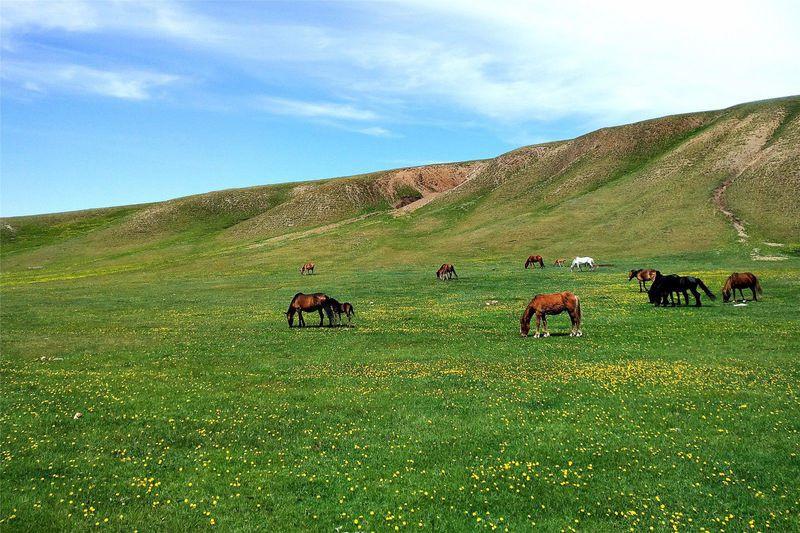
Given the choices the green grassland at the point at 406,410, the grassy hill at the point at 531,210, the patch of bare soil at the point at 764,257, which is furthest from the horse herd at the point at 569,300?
the grassy hill at the point at 531,210

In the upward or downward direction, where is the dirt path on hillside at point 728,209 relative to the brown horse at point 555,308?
upward

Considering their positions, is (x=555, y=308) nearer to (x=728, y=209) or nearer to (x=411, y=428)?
(x=411, y=428)

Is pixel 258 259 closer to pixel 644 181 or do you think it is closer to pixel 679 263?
pixel 679 263

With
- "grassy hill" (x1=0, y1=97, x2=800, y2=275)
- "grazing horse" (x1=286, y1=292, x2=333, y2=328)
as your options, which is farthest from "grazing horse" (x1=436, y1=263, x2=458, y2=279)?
"grazing horse" (x1=286, y1=292, x2=333, y2=328)

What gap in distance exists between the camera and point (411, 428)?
1276 centimetres

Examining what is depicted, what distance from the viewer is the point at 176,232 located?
450 ft

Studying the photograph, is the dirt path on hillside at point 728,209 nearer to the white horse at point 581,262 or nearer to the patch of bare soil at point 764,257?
the patch of bare soil at point 764,257

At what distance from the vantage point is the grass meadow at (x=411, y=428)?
9086mm

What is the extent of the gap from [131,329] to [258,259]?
55663mm

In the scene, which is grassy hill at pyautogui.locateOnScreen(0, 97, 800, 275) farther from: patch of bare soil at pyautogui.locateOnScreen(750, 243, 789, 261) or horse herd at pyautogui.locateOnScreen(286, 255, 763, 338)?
horse herd at pyautogui.locateOnScreen(286, 255, 763, 338)

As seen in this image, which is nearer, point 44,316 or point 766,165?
point 44,316

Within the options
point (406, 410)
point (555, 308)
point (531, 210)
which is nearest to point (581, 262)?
point (555, 308)

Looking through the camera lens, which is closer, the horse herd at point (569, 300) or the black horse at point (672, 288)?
the horse herd at point (569, 300)

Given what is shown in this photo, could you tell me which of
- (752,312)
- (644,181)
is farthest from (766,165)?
(752,312)
